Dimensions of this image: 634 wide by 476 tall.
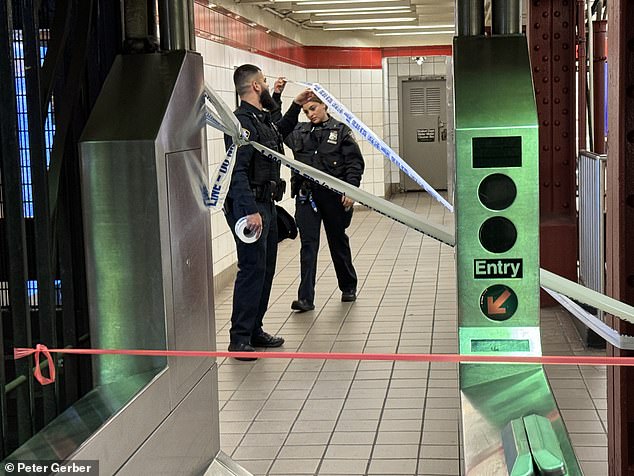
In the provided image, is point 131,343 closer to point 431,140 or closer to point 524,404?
point 524,404

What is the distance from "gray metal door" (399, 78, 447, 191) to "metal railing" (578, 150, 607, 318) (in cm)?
1153

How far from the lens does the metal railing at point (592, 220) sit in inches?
258

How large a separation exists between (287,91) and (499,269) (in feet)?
39.9

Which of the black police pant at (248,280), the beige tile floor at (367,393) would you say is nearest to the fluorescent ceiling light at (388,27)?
the beige tile floor at (367,393)

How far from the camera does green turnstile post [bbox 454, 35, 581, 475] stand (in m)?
2.69

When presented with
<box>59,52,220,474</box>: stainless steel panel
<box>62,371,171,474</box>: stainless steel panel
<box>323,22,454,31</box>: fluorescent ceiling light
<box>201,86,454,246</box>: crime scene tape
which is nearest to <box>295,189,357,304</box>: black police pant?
<box>201,86,454,246</box>: crime scene tape

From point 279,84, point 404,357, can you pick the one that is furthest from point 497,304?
point 279,84

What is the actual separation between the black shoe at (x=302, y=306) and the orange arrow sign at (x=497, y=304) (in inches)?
214

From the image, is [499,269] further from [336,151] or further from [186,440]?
[336,151]

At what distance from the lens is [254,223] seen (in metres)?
6.13

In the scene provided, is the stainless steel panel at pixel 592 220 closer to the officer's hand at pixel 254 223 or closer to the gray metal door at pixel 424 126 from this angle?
the officer's hand at pixel 254 223

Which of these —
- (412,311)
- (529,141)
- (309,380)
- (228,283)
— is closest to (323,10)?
(228,283)

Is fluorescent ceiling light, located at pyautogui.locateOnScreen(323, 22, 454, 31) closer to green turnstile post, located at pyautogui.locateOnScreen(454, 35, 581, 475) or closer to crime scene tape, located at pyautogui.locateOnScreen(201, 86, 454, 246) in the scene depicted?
crime scene tape, located at pyautogui.locateOnScreen(201, 86, 454, 246)

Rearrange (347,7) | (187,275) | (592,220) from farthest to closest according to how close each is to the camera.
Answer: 1. (347,7)
2. (592,220)
3. (187,275)
